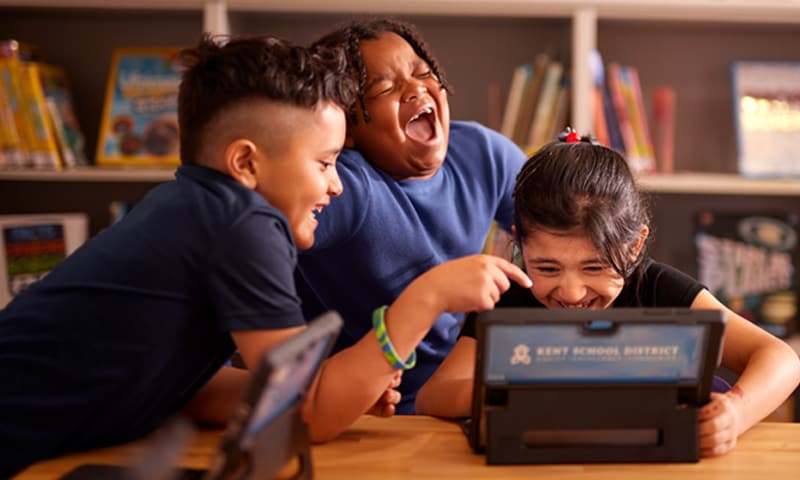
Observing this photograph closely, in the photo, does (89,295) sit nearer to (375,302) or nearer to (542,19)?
(375,302)

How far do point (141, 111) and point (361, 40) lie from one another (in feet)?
3.89

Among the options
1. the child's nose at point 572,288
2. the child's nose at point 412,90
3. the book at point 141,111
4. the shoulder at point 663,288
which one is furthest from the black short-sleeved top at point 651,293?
the book at point 141,111

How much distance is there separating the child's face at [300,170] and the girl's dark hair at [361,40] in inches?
12.7

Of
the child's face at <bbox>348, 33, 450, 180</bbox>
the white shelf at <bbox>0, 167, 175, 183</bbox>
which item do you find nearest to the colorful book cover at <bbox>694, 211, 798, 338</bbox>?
the child's face at <bbox>348, 33, 450, 180</bbox>

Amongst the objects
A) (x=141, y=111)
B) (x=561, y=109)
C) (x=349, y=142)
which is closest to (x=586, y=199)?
(x=349, y=142)

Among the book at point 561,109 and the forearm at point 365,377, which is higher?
the book at point 561,109

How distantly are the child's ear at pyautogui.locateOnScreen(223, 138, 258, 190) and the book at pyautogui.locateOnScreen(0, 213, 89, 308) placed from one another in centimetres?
147

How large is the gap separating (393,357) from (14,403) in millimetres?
430

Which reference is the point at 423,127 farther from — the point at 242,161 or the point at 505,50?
the point at 505,50

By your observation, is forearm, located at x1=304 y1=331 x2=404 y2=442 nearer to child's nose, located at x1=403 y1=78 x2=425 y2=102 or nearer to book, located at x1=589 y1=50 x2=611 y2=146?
child's nose, located at x1=403 y1=78 x2=425 y2=102

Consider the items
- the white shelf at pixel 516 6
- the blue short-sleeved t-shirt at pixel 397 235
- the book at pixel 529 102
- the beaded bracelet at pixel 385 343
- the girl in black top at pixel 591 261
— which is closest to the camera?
the beaded bracelet at pixel 385 343

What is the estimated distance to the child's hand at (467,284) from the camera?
0.96 meters

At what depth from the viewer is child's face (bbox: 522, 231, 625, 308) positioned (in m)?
1.25

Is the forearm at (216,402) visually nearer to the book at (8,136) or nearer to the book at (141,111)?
the book at (141,111)
